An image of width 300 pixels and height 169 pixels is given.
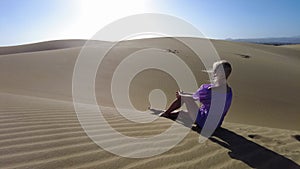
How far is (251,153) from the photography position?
3.61 metres

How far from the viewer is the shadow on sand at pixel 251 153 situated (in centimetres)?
329

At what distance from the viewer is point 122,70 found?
15266 mm

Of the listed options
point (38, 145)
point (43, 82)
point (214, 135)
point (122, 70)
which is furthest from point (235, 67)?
point (38, 145)

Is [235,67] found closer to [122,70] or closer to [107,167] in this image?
[122,70]

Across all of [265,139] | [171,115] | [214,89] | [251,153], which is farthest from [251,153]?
[171,115]

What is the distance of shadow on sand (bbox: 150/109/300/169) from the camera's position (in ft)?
10.8

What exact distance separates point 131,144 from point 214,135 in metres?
1.32

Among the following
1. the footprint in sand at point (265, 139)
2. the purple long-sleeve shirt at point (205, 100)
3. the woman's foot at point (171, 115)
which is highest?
the purple long-sleeve shirt at point (205, 100)

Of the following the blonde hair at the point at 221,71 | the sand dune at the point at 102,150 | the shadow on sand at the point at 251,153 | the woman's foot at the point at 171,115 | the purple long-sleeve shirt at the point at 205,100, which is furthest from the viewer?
the woman's foot at the point at 171,115

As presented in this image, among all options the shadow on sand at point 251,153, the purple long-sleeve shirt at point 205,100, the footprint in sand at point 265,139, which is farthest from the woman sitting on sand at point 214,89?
the footprint in sand at point 265,139

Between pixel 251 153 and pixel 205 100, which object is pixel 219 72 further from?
pixel 251 153

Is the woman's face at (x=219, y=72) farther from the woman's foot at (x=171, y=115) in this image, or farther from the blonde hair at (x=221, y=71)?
the woman's foot at (x=171, y=115)

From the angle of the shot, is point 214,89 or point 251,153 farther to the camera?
point 214,89

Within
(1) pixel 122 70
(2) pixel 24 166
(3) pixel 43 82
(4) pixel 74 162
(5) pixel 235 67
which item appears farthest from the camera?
(5) pixel 235 67
